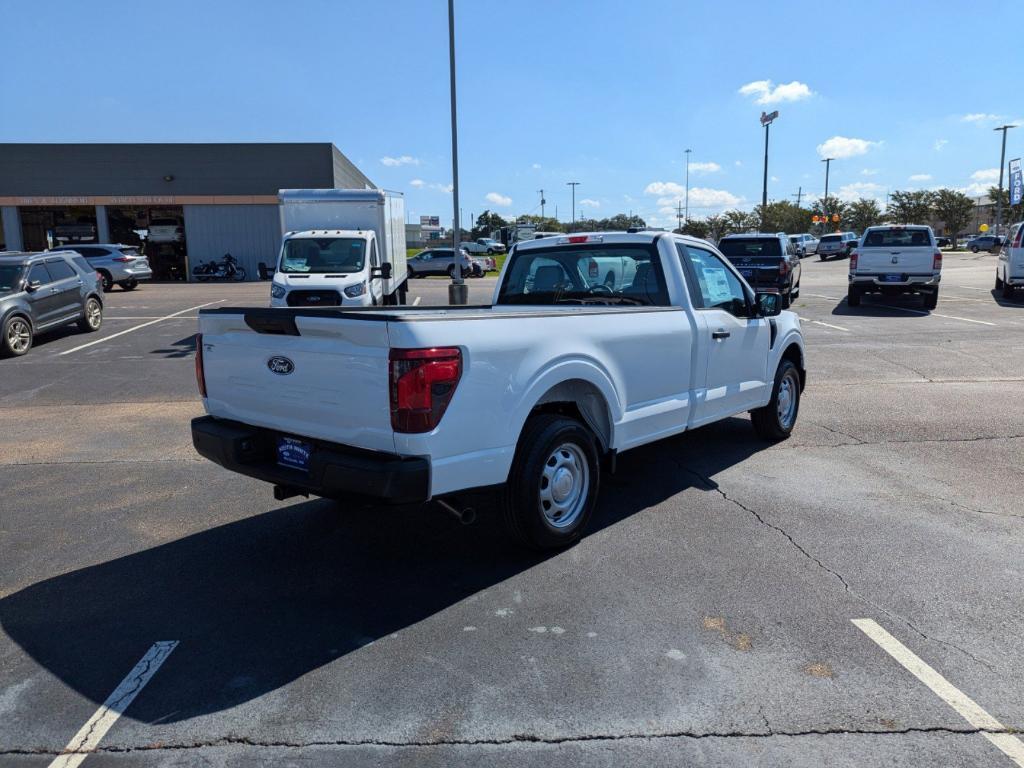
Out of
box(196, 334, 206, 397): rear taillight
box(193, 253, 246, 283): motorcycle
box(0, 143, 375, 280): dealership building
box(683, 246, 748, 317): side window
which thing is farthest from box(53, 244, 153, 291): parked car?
box(683, 246, 748, 317): side window

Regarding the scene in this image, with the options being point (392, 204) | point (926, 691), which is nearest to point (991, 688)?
point (926, 691)

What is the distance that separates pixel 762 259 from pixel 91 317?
15.6m

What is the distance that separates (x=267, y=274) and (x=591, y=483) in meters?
13.4

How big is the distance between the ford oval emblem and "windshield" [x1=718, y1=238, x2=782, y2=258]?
58.0 ft

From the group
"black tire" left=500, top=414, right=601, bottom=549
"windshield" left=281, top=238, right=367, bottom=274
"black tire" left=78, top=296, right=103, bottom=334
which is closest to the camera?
"black tire" left=500, top=414, right=601, bottom=549

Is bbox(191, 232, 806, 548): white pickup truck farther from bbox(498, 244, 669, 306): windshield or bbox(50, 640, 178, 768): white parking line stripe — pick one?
bbox(50, 640, 178, 768): white parking line stripe

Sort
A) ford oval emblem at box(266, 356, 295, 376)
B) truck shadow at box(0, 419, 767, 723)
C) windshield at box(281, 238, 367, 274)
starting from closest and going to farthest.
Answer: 1. truck shadow at box(0, 419, 767, 723)
2. ford oval emblem at box(266, 356, 295, 376)
3. windshield at box(281, 238, 367, 274)

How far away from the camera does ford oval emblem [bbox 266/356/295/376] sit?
4102mm

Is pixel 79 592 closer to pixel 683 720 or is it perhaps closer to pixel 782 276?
pixel 683 720

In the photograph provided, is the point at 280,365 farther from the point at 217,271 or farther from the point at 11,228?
the point at 11,228

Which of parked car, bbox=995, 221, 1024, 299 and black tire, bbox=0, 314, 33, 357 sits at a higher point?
parked car, bbox=995, 221, 1024, 299

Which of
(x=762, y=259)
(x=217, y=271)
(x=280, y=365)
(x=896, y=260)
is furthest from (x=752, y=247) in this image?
(x=217, y=271)

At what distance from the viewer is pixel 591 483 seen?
188 inches

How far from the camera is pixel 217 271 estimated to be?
124 feet
